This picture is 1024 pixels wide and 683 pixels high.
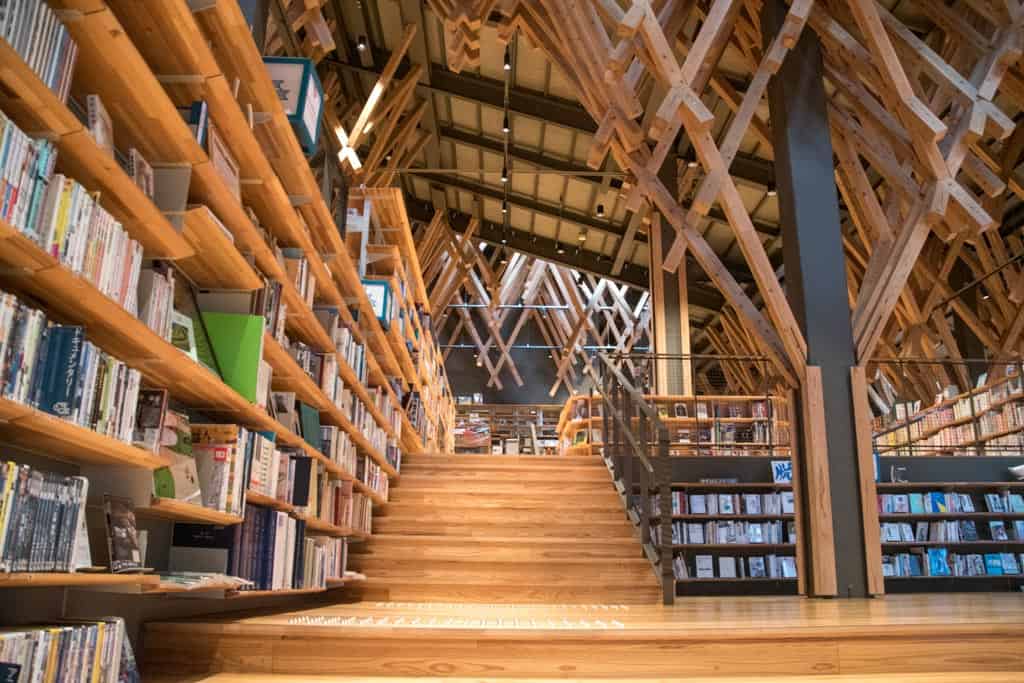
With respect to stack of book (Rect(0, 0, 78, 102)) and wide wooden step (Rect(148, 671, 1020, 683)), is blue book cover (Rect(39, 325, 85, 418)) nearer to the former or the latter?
stack of book (Rect(0, 0, 78, 102))

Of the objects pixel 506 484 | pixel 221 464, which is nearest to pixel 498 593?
pixel 506 484

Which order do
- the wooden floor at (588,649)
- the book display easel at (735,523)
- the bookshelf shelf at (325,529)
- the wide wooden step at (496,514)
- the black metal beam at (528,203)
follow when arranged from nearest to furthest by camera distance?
the wooden floor at (588,649) → the bookshelf shelf at (325,529) → the wide wooden step at (496,514) → the book display easel at (735,523) → the black metal beam at (528,203)

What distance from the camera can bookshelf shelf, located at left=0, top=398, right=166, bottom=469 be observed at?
1689mm

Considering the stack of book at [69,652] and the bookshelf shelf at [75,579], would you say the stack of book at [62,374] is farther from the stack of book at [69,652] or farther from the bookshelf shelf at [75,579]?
the stack of book at [69,652]

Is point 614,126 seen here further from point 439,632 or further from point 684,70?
point 439,632

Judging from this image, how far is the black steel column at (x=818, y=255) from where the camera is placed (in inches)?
219

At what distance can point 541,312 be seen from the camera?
21.3 meters

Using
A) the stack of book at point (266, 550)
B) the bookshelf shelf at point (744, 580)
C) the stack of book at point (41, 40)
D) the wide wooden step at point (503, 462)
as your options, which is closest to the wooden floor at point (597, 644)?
the stack of book at point (266, 550)

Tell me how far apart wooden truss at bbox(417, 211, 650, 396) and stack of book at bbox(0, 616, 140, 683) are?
1764 cm

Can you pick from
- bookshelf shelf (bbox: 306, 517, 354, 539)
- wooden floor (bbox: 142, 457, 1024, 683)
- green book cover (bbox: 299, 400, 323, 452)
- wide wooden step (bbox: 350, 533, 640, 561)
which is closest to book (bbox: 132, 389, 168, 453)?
wooden floor (bbox: 142, 457, 1024, 683)

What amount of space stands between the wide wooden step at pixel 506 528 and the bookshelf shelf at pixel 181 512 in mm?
2954

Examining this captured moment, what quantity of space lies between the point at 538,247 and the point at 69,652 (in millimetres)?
16636

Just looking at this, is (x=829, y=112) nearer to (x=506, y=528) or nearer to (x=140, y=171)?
(x=506, y=528)

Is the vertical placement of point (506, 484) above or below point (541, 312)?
below
